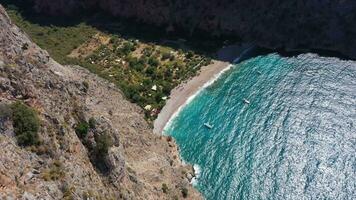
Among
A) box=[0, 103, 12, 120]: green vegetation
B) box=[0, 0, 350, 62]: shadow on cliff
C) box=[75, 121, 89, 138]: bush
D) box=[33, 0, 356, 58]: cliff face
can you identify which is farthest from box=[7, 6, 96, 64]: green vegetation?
box=[0, 103, 12, 120]: green vegetation

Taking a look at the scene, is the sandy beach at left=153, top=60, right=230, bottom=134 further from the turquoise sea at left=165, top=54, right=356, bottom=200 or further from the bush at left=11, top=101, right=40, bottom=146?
the bush at left=11, top=101, right=40, bottom=146

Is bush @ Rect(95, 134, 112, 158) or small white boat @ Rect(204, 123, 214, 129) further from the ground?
bush @ Rect(95, 134, 112, 158)

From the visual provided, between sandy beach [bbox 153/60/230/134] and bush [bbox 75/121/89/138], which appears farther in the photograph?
sandy beach [bbox 153/60/230/134]

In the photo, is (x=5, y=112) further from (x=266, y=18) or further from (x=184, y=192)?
(x=266, y=18)

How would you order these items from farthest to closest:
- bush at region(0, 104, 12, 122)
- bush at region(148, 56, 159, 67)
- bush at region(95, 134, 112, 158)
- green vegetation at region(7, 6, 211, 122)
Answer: bush at region(148, 56, 159, 67) → green vegetation at region(7, 6, 211, 122) → bush at region(95, 134, 112, 158) → bush at region(0, 104, 12, 122)

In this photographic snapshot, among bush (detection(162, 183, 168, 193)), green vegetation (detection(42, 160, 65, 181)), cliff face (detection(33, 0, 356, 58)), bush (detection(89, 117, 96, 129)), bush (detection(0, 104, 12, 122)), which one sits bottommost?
bush (detection(162, 183, 168, 193))

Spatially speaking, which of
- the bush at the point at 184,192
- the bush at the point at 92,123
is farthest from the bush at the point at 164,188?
the bush at the point at 92,123

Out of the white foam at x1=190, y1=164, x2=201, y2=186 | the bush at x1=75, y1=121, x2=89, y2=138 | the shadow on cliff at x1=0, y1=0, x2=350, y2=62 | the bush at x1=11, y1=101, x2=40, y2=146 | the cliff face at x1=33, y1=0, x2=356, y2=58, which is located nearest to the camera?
the bush at x1=11, y1=101, x2=40, y2=146
